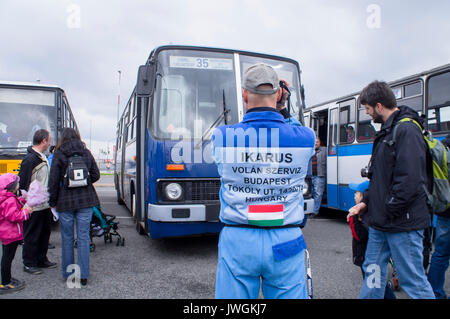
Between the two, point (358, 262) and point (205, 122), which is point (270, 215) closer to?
point (358, 262)

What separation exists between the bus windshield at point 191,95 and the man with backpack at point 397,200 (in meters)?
2.65

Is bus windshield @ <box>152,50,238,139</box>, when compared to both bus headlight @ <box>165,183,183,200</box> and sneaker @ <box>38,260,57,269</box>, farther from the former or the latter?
sneaker @ <box>38,260,57,269</box>

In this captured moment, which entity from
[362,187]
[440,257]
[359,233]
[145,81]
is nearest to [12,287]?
[145,81]

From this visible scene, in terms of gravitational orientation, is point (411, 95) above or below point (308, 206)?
above

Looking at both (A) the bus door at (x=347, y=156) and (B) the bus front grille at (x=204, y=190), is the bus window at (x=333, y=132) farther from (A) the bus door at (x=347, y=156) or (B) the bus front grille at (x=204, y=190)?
(B) the bus front grille at (x=204, y=190)

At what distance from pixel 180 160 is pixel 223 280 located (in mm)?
3159

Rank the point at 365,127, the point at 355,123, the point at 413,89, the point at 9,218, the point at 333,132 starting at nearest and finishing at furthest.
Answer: the point at 9,218 < the point at 413,89 < the point at 365,127 < the point at 355,123 < the point at 333,132

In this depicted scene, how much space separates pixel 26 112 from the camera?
7.81m

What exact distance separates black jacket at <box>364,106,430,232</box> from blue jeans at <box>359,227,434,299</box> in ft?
0.29

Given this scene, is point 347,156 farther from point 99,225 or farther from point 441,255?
point 99,225

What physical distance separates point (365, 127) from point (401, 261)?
577 cm

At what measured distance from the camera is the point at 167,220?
470 cm

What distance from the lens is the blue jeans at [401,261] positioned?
2.47 meters
